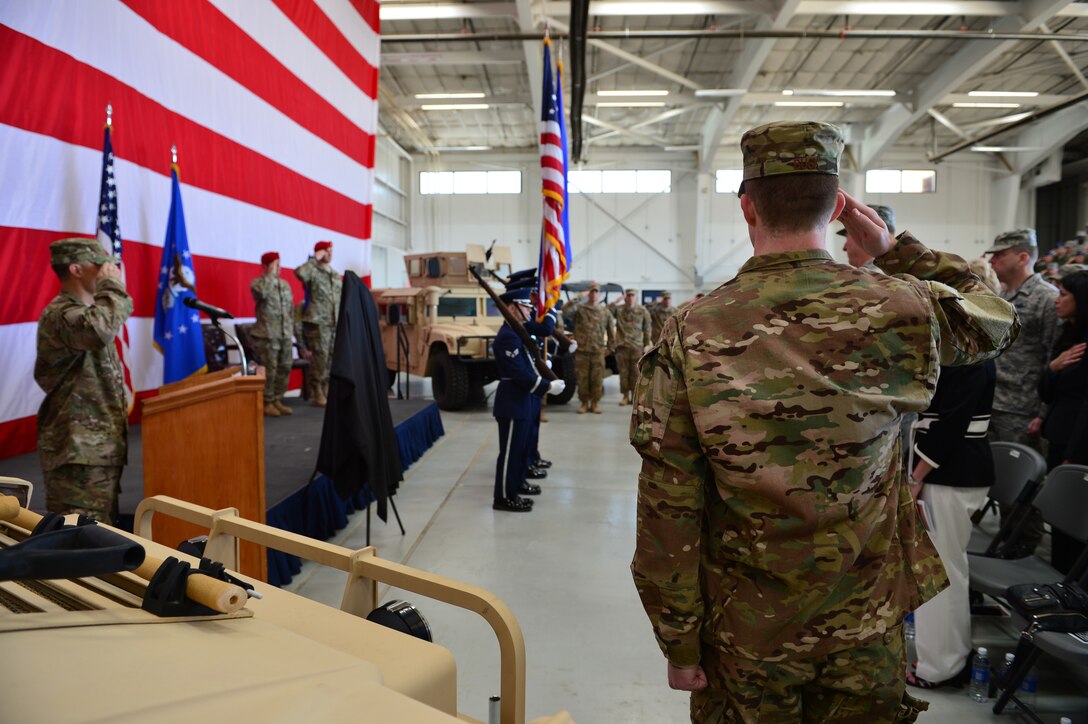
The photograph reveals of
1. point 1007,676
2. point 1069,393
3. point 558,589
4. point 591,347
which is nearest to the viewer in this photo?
point 1007,676

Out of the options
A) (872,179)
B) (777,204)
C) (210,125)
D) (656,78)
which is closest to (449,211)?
(656,78)

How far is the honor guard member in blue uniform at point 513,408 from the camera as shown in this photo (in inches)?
170

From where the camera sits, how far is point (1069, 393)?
3023mm

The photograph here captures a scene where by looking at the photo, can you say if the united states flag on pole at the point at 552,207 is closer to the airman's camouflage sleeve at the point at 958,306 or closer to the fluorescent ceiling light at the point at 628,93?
the airman's camouflage sleeve at the point at 958,306

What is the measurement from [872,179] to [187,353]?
1866cm

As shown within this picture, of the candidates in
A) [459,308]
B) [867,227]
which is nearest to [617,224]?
[459,308]

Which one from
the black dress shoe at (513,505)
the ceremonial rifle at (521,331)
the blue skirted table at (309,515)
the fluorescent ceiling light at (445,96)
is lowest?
the black dress shoe at (513,505)

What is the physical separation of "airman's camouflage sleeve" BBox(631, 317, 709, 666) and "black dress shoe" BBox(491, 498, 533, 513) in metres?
3.30

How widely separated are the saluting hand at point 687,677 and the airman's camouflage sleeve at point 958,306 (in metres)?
0.74

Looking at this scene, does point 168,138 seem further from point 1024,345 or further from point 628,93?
point 628,93

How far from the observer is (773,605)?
3.59 ft

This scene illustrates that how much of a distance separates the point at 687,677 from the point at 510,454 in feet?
10.8

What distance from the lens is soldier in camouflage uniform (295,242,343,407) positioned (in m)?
6.16

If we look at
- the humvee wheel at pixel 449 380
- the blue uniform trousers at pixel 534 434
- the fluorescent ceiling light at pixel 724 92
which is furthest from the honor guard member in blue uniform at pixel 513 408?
the fluorescent ceiling light at pixel 724 92
